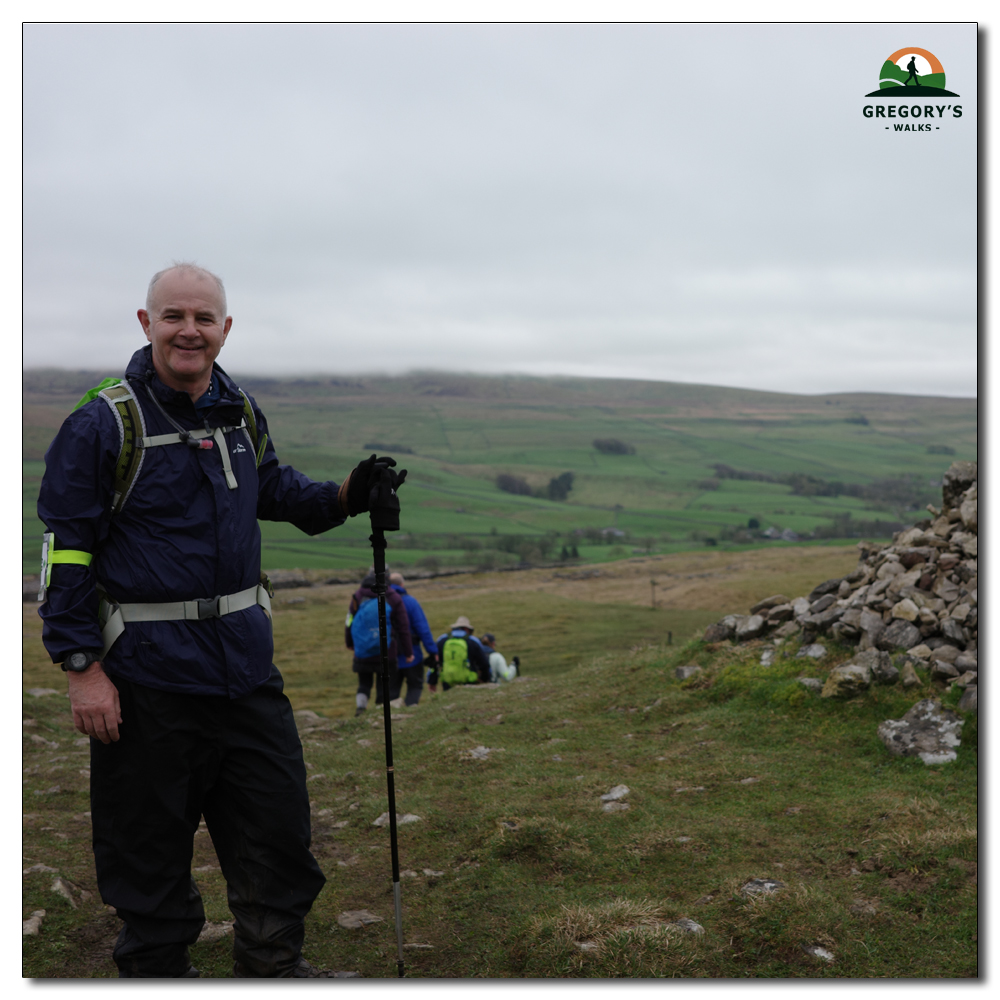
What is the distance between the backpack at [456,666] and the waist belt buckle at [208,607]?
1060cm

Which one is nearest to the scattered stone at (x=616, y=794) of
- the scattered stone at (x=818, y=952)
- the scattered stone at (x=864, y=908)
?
the scattered stone at (x=864, y=908)

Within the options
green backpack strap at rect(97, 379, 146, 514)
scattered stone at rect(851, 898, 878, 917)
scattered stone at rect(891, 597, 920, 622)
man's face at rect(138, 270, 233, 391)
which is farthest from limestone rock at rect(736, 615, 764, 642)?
green backpack strap at rect(97, 379, 146, 514)

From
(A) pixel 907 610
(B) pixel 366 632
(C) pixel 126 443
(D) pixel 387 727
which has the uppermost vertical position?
(C) pixel 126 443

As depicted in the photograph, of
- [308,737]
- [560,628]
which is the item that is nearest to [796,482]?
[560,628]

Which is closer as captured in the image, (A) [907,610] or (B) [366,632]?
(A) [907,610]

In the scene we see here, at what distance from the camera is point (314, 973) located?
488 cm

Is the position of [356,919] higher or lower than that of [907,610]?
lower

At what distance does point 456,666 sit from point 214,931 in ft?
30.6

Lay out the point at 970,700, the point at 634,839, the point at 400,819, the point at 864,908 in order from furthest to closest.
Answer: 1. the point at 970,700
2. the point at 400,819
3. the point at 634,839
4. the point at 864,908

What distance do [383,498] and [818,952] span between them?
363 centimetres

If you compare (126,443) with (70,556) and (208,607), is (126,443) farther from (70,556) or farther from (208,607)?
(208,607)

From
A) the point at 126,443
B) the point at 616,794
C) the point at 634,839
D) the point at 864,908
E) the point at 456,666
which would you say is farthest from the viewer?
the point at 456,666

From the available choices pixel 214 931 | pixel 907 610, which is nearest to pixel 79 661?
pixel 214 931

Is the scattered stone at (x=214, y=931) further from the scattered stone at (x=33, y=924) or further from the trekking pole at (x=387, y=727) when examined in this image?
the trekking pole at (x=387, y=727)
